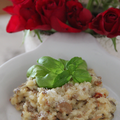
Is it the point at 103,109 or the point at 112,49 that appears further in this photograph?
the point at 112,49

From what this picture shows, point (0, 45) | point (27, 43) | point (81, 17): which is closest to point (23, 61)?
point (27, 43)

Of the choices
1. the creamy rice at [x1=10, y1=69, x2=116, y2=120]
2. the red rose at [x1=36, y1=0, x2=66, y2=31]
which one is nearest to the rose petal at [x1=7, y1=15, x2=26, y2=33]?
the red rose at [x1=36, y1=0, x2=66, y2=31]

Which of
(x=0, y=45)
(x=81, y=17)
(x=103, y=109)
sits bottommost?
(x=0, y=45)

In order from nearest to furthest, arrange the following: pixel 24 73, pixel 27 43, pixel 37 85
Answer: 1. pixel 37 85
2. pixel 24 73
3. pixel 27 43

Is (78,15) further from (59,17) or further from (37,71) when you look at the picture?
(37,71)

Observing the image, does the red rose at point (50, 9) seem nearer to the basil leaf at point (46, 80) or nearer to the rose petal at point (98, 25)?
the rose petal at point (98, 25)

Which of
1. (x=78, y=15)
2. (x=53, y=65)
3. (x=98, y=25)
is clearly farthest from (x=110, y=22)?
(x=53, y=65)

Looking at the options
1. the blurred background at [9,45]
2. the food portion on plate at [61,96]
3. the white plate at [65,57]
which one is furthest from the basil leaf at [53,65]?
the blurred background at [9,45]

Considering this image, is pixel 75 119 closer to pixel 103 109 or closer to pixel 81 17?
pixel 103 109
